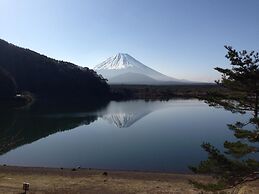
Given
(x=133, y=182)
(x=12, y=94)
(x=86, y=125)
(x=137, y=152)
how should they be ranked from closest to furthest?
(x=133, y=182), (x=137, y=152), (x=86, y=125), (x=12, y=94)

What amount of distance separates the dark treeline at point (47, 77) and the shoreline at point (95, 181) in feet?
315

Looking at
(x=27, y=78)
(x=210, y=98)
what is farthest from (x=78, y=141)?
(x=27, y=78)

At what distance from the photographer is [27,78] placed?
411 ft

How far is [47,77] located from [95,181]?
357 ft

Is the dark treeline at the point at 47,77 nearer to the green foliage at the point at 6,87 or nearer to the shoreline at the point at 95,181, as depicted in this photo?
the green foliage at the point at 6,87

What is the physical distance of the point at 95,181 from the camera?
24031mm

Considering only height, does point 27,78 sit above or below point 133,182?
above

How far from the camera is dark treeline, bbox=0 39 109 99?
125 metres

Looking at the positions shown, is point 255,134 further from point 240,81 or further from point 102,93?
point 102,93

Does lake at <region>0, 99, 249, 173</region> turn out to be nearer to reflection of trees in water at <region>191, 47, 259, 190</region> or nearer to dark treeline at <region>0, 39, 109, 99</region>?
reflection of trees in water at <region>191, 47, 259, 190</region>

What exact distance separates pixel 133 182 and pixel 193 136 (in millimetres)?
20749

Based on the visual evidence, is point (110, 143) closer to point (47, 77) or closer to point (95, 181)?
point (95, 181)

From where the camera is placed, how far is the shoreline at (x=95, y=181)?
843 inches

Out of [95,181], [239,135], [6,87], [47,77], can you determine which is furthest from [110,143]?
[47,77]
